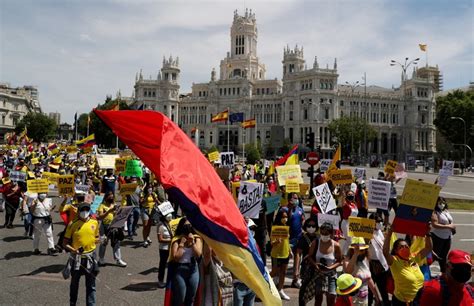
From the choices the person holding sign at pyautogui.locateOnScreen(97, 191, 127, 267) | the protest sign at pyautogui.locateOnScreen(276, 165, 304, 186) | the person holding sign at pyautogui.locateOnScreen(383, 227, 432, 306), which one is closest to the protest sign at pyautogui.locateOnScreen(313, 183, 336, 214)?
the protest sign at pyautogui.locateOnScreen(276, 165, 304, 186)

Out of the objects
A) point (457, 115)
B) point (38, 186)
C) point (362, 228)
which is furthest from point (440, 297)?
point (457, 115)

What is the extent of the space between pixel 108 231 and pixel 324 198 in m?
4.89

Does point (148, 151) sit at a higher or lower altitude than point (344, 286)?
higher

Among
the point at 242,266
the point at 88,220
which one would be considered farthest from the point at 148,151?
the point at 88,220

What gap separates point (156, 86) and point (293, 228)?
10062 cm

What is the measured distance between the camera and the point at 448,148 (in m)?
93.1

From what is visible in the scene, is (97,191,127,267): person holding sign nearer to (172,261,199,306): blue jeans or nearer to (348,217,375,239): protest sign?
(172,261,199,306): blue jeans

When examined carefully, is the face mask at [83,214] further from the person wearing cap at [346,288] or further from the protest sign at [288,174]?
the protest sign at [288,174]

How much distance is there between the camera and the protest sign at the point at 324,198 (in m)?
9.58

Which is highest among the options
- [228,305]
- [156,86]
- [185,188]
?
[156,86]

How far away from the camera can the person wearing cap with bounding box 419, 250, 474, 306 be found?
362 centimetres

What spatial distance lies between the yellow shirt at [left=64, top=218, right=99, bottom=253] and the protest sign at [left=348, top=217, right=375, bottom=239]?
403cm

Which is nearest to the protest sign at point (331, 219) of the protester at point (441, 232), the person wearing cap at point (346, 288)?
the protester at point (441, 232)

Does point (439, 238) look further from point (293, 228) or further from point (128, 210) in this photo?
point (128, 210)
